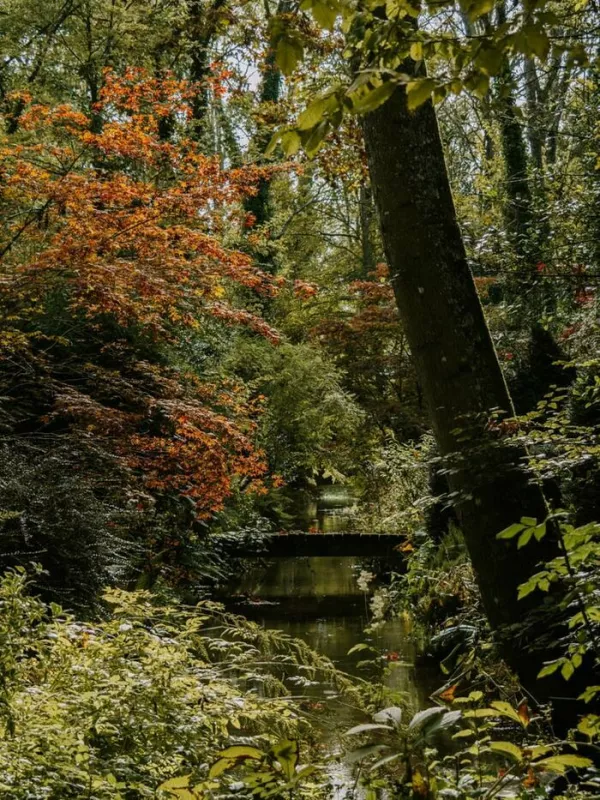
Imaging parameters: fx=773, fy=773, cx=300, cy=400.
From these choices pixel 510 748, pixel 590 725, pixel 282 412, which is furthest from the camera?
pixel 282 412

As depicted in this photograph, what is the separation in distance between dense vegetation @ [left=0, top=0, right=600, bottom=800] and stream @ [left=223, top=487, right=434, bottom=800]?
0.72 ft

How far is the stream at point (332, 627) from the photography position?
5.06 m

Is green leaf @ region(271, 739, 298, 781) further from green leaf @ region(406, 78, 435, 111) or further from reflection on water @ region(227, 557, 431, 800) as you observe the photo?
reflection on water @ region(227, 557, 431, 800)

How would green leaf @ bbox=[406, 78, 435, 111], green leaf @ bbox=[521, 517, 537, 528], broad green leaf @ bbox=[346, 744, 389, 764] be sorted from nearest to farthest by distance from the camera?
1. green leaf @ bbox=[406, 78, 435, 111]
2. broad green leaf @ bbox=[346, 744, 389, 764]
3. green leaf @ bbox=[521, 517, 537, 528]

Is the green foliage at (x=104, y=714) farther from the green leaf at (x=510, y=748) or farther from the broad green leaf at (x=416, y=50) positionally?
the broad green leaf at (x=416, y=50)

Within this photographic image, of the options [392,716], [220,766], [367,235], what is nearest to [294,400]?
[367,235]

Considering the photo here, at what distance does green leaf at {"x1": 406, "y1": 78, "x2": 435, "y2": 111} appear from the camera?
56.9 inches

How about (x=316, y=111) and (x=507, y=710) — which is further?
(x=507, y=710)

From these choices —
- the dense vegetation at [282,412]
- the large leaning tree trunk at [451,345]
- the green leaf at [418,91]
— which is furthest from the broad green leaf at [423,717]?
the large leaning tree trunk at [451,345]

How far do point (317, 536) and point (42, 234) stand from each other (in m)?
5.97

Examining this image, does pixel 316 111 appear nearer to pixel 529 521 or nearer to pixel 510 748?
A: pixel 529 521

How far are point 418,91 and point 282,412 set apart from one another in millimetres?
12732

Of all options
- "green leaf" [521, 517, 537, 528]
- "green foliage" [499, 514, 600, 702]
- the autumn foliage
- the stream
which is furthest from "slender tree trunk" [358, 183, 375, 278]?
"green leaf" [521, 517, 537, 528]

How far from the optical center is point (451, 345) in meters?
3.17
